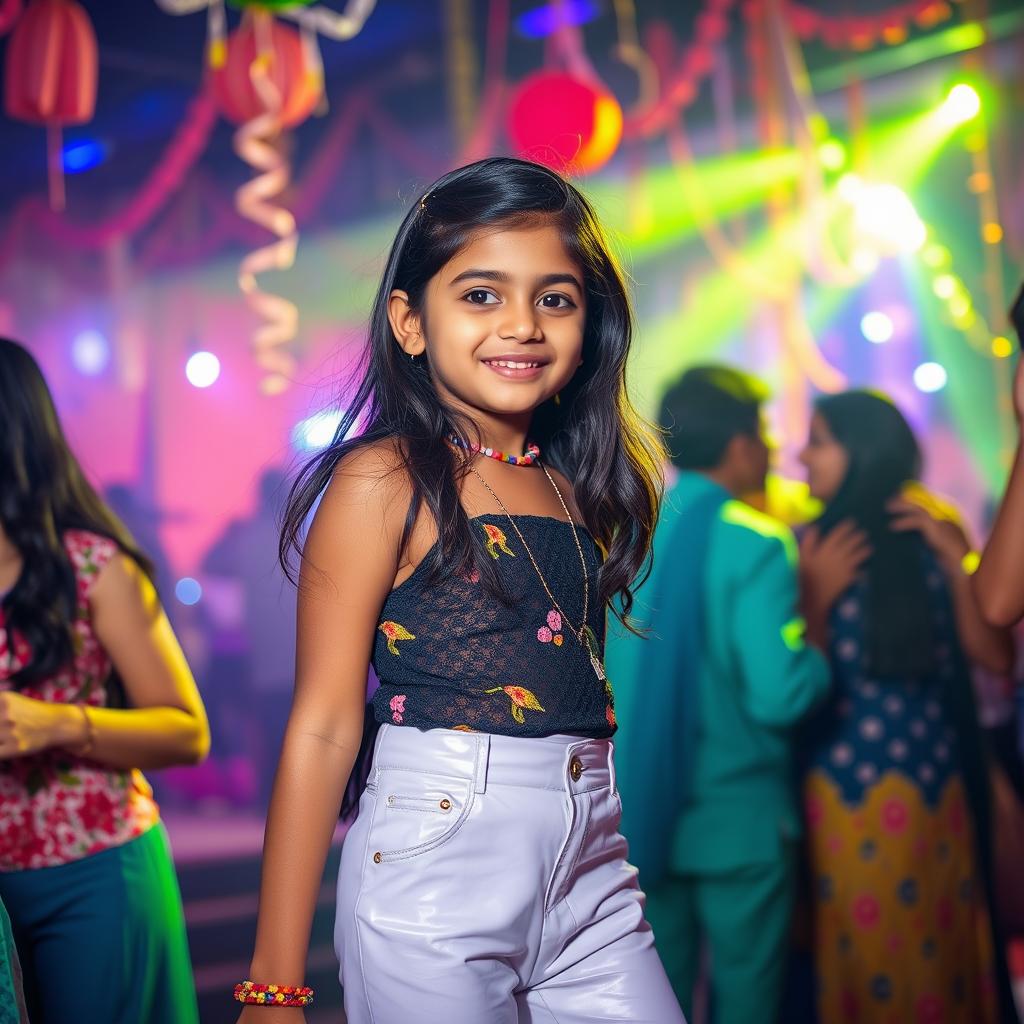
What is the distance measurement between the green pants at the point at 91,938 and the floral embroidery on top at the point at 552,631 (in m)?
0.85

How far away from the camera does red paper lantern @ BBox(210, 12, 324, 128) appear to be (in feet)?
14.5

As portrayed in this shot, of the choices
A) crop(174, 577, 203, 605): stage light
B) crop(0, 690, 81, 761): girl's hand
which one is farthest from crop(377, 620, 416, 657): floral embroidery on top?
crop(174, 577, 203, 605): stage light

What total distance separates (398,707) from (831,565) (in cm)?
174

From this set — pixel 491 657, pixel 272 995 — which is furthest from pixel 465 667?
pixel 272 995

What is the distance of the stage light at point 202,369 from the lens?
7.77 meters

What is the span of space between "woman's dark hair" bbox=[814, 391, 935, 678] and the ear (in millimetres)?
1626

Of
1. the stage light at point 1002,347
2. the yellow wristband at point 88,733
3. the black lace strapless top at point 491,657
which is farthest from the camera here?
the stage light at point 1002,347

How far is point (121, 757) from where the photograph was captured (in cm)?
194

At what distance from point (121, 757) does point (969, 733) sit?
6.45 feet

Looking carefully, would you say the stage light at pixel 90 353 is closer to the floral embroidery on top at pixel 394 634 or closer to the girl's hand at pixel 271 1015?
the floral embroidery on top at pixel 394 634

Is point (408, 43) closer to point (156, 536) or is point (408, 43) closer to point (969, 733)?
point (156, 536)

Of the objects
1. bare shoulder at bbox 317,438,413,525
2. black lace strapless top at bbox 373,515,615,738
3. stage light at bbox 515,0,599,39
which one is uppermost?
stage light at bbox 515,0,599,39

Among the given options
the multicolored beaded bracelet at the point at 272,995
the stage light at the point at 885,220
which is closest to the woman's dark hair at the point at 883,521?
the multicolored beaded bracelet at the point at 272,995

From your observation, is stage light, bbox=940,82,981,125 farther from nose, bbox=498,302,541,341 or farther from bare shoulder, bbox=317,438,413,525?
bare shoulder, bbox=317,438,413,525
